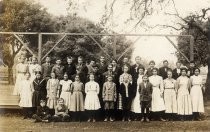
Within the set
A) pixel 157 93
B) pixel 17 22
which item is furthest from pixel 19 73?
pixel 157 93

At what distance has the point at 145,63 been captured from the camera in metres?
7.02

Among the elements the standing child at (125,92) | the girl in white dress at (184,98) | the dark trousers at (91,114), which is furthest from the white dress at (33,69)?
the girl in white dress at (184,98)

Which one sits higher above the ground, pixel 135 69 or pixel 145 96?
pixel 135 69

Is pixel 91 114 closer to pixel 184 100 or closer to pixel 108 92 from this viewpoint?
pixel 108 92

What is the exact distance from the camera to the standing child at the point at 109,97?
6531 millimetres

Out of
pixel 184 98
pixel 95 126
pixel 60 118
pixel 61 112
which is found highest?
pixel 184 98

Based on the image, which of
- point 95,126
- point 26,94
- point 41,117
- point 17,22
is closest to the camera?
point 95,126

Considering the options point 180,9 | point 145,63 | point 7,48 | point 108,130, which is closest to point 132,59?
point 145,63

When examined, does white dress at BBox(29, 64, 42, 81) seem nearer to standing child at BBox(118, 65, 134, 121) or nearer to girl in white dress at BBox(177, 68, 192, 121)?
standing child at BBox(118, 65, 134, 121)

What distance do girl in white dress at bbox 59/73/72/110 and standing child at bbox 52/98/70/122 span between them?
9cm

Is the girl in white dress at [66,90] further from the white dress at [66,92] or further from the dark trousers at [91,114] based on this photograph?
the dark trousers at [91,114]

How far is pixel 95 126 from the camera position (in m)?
6.14

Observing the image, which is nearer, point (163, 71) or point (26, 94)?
point (26, 94)

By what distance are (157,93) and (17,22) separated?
3.03m
